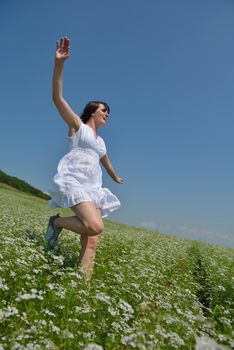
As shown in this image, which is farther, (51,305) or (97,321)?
(51,305)

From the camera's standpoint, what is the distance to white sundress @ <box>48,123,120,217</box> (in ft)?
24.1

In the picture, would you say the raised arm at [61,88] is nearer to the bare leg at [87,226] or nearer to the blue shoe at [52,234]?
the bare leg at [87,226]

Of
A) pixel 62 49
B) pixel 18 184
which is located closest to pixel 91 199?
pixel 62 49

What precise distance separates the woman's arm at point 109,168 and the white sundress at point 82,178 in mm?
931

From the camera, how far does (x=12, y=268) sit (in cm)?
596

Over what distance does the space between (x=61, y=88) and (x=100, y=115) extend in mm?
1041

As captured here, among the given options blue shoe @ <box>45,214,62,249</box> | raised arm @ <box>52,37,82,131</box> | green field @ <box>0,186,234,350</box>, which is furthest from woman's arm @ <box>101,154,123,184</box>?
green field @ <box>0,186,234,350</box>

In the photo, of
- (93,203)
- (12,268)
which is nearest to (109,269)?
(93,203)

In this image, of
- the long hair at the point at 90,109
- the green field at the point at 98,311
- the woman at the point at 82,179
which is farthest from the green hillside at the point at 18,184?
the green field at the point at 98,311

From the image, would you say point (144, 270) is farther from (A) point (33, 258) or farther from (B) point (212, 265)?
(B) point (212, 265)

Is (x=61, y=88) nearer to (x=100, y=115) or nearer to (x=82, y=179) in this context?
(x=100, y=115)

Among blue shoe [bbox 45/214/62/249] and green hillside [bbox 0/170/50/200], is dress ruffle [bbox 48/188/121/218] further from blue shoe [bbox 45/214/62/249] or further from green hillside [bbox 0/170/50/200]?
green hillside [bbox 0/170/50/200]

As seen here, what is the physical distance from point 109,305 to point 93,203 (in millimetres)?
2738

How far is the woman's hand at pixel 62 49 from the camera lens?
23.5ft
